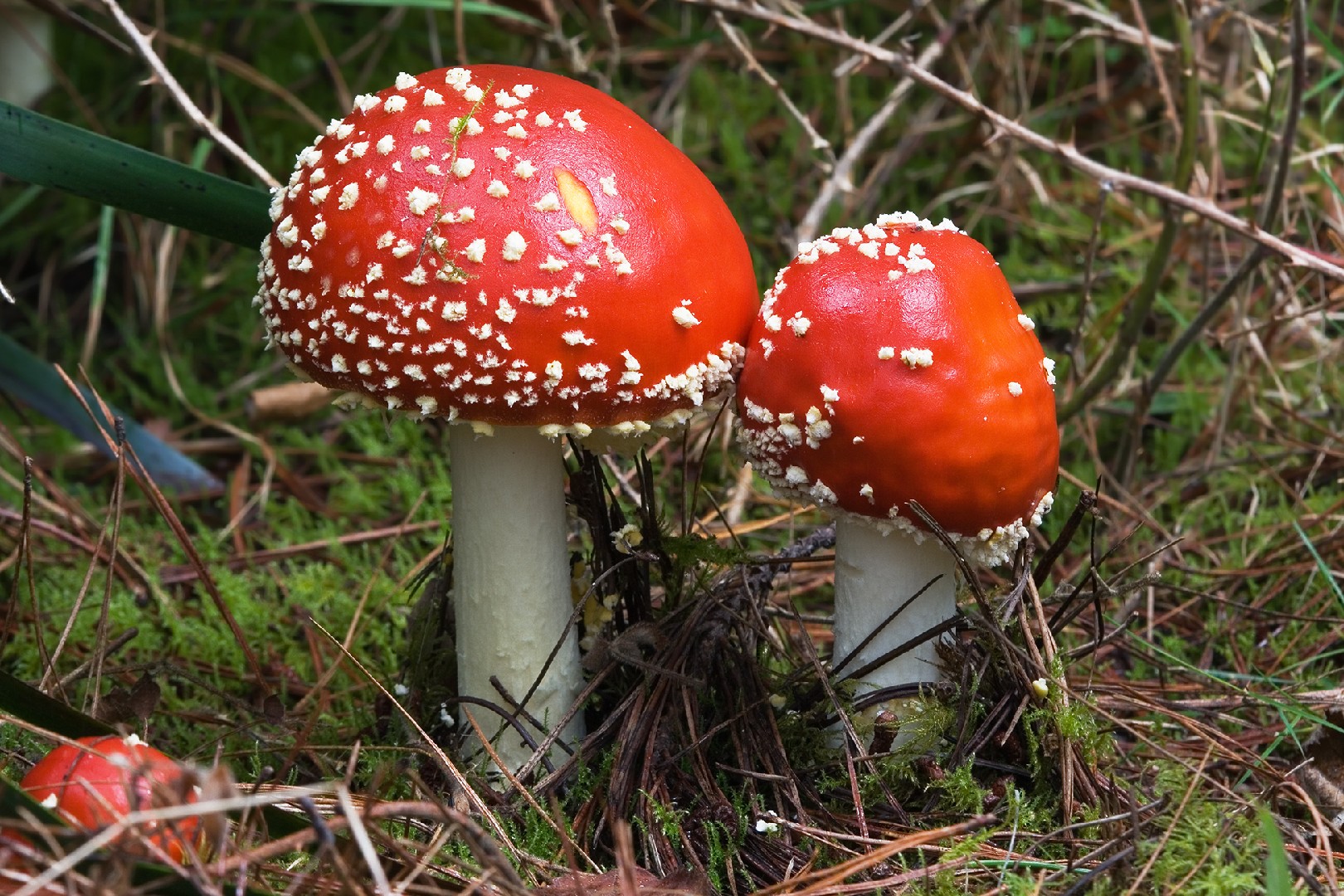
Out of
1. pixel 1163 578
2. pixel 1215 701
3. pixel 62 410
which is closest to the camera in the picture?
pixel 1215 701

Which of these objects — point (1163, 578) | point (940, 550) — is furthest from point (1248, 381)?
point (940, 550)

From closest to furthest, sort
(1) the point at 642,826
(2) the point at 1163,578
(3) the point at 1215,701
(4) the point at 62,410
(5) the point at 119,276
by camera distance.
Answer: (1) the point at 642,826 → (3) the point at 1215,701 → (2) the point at 1163,578 → (4) the point at 62,410 → (5) the point at 119,276

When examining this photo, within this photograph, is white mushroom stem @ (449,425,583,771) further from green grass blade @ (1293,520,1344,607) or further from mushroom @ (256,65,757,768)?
green grass blade @ (1293,520,1344,607)

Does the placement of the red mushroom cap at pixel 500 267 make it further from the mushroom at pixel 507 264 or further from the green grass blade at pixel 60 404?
the green grass blade at pixel 60 404

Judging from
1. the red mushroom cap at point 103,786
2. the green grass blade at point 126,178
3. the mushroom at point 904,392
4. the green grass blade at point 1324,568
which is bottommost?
the green grass blade at point 1324,568

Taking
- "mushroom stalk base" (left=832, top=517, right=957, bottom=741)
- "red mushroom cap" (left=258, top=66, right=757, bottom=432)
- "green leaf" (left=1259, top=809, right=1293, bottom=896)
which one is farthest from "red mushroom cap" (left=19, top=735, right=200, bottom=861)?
"green leaf" (left=1259, top=809, right=1293, bottom=896)

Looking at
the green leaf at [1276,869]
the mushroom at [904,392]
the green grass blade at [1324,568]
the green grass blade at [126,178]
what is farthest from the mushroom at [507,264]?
the green grass blade at [1324,568]

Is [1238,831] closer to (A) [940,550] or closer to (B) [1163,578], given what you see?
(A) [940,550]
